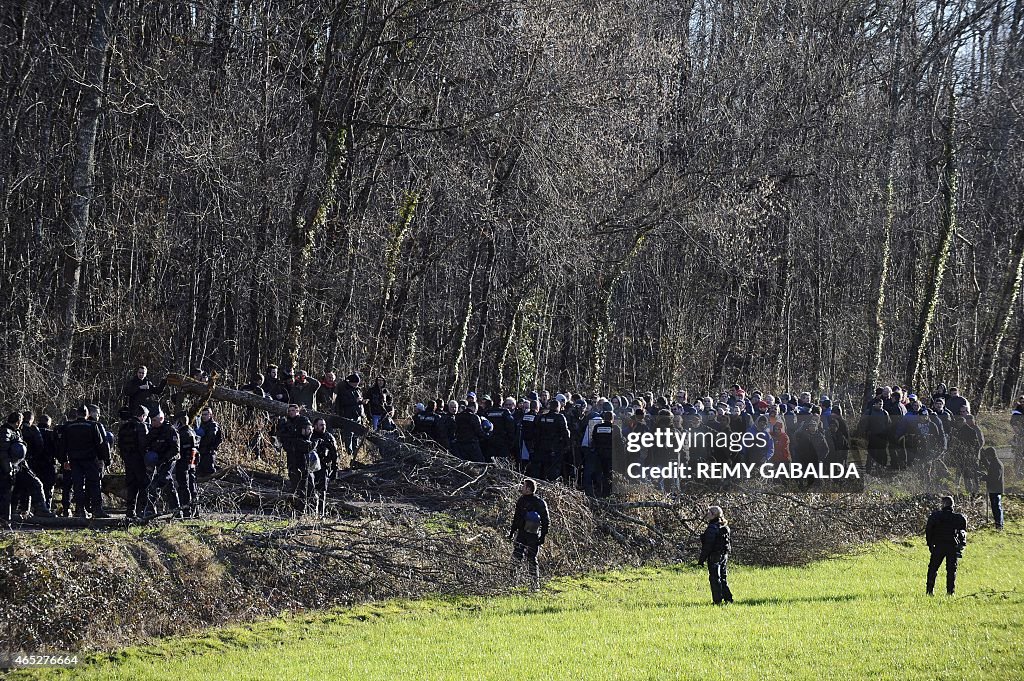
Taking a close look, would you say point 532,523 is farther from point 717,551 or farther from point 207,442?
point 207,442

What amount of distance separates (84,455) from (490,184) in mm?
15044

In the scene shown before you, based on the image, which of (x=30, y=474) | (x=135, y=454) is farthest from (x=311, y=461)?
(x=30, y=474)

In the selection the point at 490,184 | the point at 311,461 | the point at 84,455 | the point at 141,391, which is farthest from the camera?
the point at 490,184

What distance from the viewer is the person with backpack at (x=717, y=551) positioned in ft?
57.6

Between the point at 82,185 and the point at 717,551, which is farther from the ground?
the point at 82,185

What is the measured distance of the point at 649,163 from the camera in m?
33.7

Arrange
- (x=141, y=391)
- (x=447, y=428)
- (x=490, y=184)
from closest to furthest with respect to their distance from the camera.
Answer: (x=141, y=391)
(x=447, y=428)
(x=490, y=184)

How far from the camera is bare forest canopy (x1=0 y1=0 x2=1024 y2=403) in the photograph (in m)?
24.7

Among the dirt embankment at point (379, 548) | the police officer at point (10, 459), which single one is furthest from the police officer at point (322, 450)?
the police officer at point (10, 459)

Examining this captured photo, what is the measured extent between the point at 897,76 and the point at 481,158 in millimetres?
16715

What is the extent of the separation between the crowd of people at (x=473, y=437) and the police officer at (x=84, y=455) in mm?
20

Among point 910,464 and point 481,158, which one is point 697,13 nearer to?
point 481,158

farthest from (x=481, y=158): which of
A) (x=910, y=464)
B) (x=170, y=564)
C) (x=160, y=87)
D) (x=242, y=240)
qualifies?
(x=170, y=564)

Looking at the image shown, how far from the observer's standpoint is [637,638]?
1574cm
